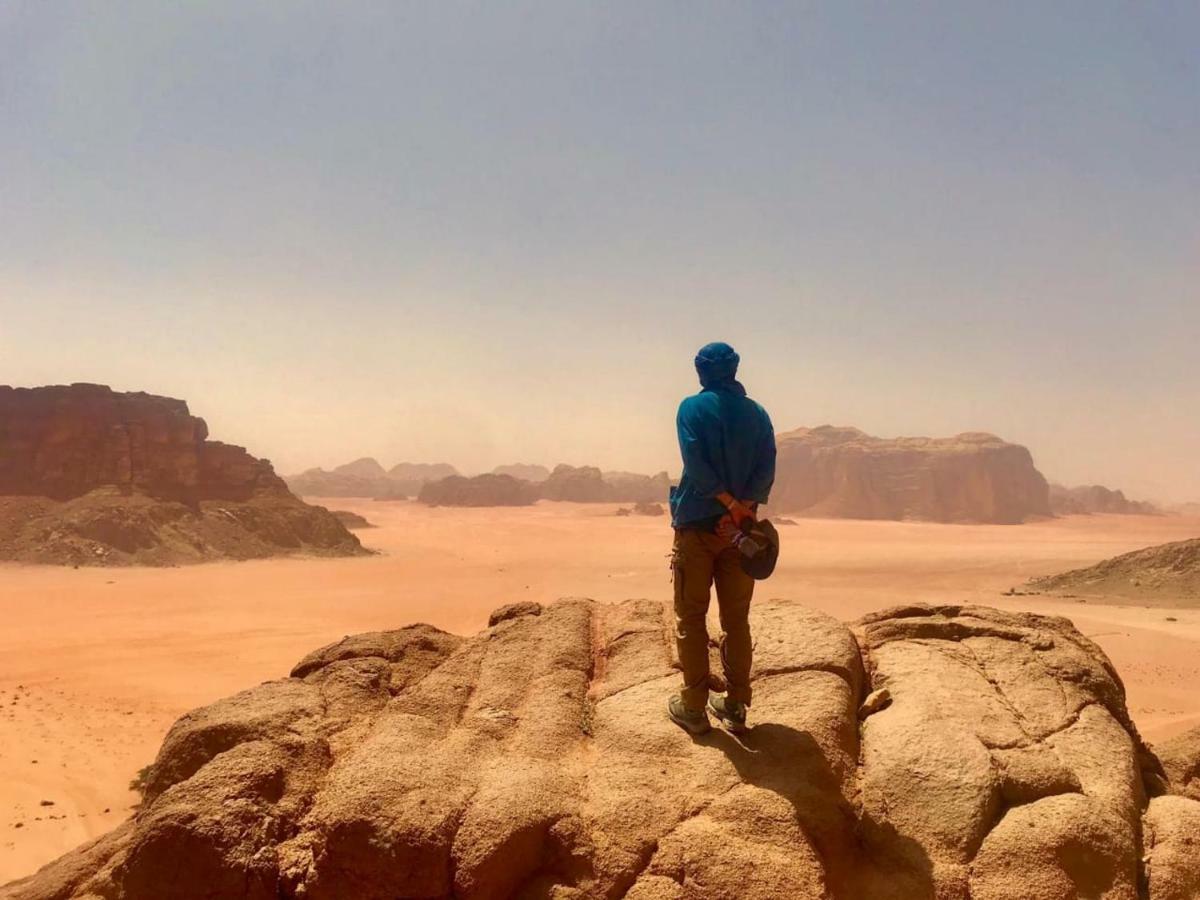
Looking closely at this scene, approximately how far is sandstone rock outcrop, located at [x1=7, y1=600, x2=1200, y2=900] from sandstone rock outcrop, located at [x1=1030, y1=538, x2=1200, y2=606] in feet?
64.6

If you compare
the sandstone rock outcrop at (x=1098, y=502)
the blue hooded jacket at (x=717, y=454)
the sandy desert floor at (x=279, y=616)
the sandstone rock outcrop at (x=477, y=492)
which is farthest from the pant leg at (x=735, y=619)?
the sandstone rock outcrop at (x=1098, y=502)

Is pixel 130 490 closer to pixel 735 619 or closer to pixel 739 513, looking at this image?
pixel 735 619

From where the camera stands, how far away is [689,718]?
14.9 feet

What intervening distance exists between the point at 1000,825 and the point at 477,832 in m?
2.49

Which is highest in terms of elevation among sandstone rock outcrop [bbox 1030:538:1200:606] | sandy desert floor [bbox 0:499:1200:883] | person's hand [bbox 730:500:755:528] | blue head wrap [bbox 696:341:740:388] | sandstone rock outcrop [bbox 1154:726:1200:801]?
blue head wrap [bbox 696:341:740:388]

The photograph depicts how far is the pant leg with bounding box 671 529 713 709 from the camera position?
4473 millimetres

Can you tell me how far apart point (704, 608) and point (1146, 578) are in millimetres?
23533

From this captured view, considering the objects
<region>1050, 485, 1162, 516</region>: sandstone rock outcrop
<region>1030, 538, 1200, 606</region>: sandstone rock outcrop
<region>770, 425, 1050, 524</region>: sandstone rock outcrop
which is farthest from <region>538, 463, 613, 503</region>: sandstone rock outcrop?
<region>1030, 538, 1200, 606</region>: sandstone rock outcrop

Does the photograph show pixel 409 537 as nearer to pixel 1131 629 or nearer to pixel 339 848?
pixel 1131 629

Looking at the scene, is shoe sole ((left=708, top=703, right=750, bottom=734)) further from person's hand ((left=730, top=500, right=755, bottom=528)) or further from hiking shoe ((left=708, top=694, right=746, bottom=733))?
person's hand ((left=730, top=500, right=755, bottom=528))

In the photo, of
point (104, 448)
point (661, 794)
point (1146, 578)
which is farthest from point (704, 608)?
point (104, 448)

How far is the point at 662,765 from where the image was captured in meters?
4.24

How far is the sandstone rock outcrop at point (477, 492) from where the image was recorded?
76.9 m

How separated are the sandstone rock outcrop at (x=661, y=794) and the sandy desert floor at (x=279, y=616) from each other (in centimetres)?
80
